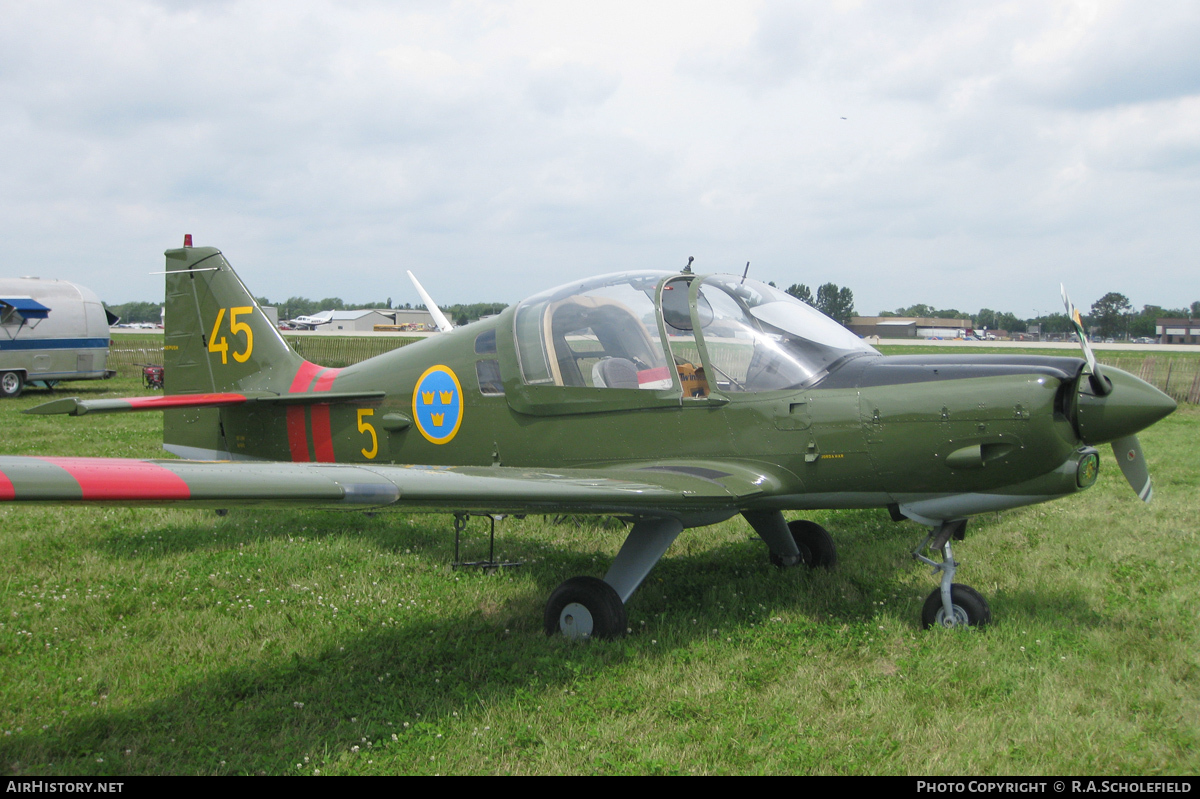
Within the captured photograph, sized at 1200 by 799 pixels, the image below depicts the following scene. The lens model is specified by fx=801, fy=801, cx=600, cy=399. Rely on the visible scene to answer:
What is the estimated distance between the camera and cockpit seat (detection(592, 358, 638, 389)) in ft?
17.9

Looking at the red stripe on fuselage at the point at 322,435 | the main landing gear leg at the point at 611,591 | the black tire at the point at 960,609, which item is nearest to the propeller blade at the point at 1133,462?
the black tire at the point at 960,609

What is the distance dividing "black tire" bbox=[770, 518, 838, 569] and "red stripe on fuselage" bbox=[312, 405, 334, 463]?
384 centimetres

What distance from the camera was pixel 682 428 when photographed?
208 inches

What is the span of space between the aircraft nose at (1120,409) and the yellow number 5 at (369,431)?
5006 millimetres

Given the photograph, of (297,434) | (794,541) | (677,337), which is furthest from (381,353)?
(677,337)

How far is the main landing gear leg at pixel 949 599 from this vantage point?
498 centimetres

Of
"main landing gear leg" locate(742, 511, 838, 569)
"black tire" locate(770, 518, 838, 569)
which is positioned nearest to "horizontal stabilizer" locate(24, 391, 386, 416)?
"main landing gear leg" locate(742, 511, 838, 569)

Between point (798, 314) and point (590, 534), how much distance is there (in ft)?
10.7

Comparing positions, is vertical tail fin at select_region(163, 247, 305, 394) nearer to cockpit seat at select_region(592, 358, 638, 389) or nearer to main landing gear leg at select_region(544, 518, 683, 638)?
cockpit seat at select_region(592, 358, 638, 389)

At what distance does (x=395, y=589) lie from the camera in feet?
19.4

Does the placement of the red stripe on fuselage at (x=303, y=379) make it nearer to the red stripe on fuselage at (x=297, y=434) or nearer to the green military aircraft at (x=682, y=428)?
the red stripe on fuselage at (x=297, y=434)

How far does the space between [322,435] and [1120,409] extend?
5.80 metres

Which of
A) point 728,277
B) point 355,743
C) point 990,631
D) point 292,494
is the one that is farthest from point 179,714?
point 990,631

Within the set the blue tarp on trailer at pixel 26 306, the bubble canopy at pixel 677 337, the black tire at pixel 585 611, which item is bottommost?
the black tire at pixel 585 611
